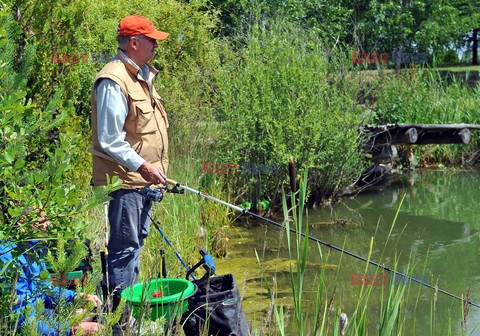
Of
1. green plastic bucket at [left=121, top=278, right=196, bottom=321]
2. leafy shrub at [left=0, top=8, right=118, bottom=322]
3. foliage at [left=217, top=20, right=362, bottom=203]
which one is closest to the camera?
leafy shrub at [left=0, top=8, right=118, bottom=322]

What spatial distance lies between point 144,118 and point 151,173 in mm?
321

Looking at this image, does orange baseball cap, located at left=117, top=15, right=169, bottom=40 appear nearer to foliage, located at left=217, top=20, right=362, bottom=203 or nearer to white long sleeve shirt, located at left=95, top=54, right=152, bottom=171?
Answer: white long sleeve shirt, located at left=95, top=54, right=152, bottom=171

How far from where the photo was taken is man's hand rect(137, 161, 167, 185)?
12.3 feet

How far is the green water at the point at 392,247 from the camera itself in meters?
5.38

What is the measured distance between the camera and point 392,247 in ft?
23.9

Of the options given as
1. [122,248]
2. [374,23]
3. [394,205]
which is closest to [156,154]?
[122,248]

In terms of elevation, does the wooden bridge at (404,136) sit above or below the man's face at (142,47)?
below

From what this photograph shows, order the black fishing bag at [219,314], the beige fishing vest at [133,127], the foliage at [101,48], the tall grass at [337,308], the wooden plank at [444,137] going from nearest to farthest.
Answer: the tall grass at [337,308]
the black fishing bag at [219,314]
the beige fishing vest at [133,127]
the foliage at [101,48]
the wooden plank at [444,137]

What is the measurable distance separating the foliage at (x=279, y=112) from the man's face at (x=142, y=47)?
420cm

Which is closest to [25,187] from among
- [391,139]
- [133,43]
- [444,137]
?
[133,43]

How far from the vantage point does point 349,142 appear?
888 centimetres

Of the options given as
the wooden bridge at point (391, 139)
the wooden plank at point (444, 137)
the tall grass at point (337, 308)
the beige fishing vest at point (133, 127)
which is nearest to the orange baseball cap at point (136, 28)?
the beige fishing vest at point (133, 127)

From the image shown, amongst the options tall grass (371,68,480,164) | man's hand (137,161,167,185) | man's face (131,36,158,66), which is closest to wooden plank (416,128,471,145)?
A: tall grass (371,68,480,164)

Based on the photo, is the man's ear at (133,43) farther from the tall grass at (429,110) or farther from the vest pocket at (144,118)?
the tall grass at (429,110)
